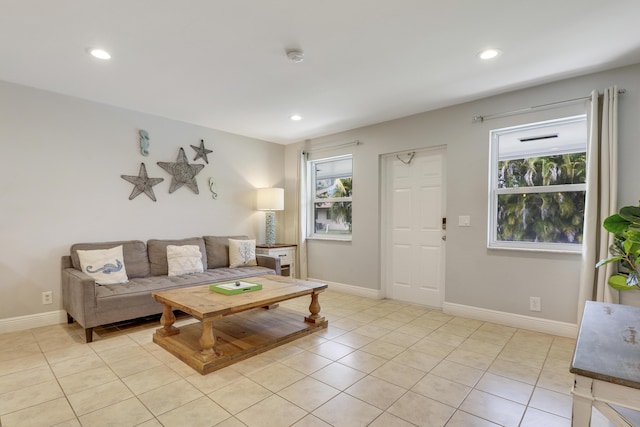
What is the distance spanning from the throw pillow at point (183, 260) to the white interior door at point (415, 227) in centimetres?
245

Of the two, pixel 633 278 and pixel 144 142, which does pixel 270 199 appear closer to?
pixel 144 142

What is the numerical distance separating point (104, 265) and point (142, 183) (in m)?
1.10

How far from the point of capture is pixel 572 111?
291 cm

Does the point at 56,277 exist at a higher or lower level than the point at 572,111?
lower

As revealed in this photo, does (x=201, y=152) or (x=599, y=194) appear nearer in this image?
(x=599, y=194)

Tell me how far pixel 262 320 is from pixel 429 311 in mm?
1973

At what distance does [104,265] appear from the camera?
321cm

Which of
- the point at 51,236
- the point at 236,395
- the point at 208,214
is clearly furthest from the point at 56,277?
the point at 236,395

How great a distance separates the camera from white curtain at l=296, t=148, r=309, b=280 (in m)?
5.12

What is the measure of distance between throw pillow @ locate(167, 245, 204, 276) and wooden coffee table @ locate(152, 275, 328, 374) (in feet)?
2.54

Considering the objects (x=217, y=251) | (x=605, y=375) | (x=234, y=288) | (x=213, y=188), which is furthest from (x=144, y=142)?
(x=605, y=375)

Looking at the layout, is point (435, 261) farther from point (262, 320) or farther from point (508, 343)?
point (262, 320)

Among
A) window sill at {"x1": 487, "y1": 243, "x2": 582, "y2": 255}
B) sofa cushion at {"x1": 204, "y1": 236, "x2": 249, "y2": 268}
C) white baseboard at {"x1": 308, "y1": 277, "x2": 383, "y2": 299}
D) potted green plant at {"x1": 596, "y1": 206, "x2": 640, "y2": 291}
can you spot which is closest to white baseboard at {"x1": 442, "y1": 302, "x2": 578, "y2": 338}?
window sill at {"x1": 487, "y1": 243, "x2": 582, "y2": 255}

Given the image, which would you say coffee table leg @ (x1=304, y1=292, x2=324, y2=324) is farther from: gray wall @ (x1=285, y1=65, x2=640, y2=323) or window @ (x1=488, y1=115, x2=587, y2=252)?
window @ (x1=488, y1=115, x2=587, y2=252)
